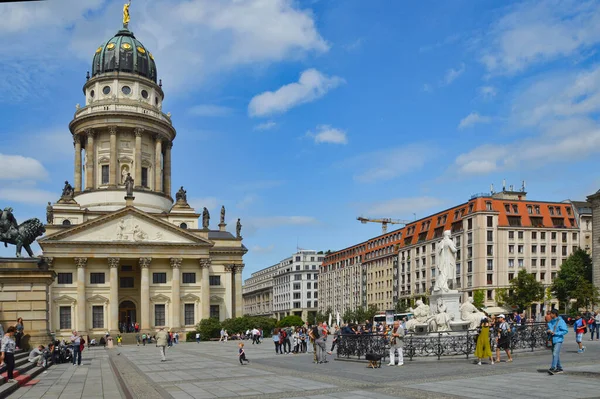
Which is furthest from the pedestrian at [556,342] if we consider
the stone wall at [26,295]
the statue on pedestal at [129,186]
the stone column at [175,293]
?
the statue on pedestal at [129,186]

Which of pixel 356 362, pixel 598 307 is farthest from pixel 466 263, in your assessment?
pixel 356 362

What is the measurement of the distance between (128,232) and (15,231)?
150ft

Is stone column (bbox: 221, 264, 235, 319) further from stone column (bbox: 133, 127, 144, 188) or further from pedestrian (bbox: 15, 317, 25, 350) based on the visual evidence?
pedestrian (bbox: 15, 317, 25, 350)

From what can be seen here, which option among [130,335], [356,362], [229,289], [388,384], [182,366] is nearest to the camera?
[388,384]

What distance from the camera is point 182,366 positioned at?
30.2 m

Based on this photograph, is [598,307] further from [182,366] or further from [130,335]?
[182,366]

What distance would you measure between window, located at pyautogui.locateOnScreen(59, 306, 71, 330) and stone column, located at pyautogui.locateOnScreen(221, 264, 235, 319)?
1893cm

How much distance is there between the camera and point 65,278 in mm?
74000

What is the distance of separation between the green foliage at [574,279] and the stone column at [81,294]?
187 ft

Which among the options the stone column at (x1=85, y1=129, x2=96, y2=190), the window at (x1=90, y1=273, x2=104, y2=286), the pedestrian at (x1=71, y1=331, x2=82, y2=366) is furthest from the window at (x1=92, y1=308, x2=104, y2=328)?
the pedestrian at (x1=71, y1=331, x2=82, y2=366)

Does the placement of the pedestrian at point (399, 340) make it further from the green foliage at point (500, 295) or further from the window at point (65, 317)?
the green foliage at point (500, 295)

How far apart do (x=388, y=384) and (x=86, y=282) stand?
61.9 meters

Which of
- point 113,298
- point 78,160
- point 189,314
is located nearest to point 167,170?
point 78,160

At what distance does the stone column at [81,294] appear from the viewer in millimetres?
72875
